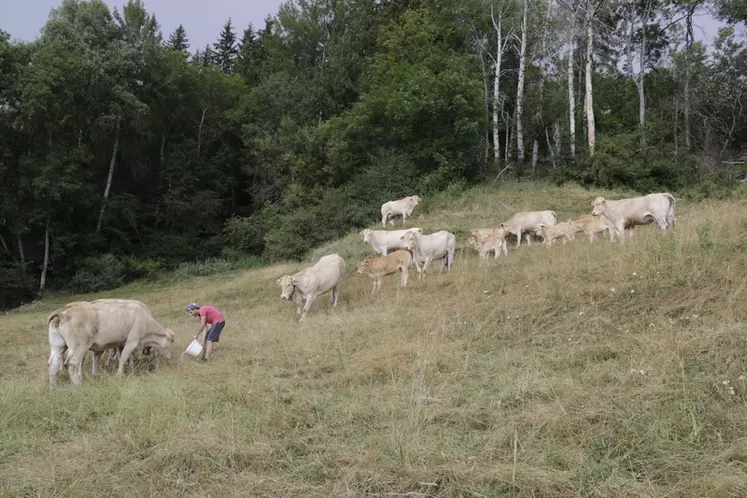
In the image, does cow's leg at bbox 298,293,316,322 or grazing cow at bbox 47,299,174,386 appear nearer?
grazing cow at bbox 47,299,174,386

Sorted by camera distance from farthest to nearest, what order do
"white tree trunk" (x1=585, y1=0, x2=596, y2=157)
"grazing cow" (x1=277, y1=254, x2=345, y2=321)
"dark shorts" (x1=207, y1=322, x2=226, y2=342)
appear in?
"white tree trunk" (x1=585, y1=0, x2=596, y2=157) → "grazing cow" (x1=277, y1=254, x2=345, y2=321) → "dark shorts" (x1=207, y1=322, x2=226, y2=342)

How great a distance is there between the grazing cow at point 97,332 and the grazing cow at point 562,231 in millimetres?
11571

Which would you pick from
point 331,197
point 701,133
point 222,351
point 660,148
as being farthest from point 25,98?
point 701,133

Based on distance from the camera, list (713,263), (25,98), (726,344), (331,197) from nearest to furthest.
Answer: (726,344)
(713,263)
(25,98)
(331,197)

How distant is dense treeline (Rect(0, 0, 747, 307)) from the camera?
101 feet

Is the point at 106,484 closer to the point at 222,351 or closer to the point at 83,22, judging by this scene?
the point at 222,351

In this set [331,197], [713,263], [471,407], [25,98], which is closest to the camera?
[471,407]

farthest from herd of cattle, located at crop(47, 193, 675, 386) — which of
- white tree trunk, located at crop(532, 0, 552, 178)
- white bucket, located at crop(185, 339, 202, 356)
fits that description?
white tree trunk, located at crop(532, 0, 552, 178)

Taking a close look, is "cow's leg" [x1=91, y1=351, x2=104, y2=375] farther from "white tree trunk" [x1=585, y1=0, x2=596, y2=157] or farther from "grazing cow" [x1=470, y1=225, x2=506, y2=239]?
"white tree trunk" [x1=585, y1=0, x2=596, y2=157]

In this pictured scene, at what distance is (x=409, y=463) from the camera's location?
470cm

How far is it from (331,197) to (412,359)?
25977 mm

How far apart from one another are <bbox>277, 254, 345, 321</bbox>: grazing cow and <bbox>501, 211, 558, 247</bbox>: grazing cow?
7057 millimetres

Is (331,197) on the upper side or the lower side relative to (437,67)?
lower

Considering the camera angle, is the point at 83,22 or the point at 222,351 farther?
the point at 83,22
